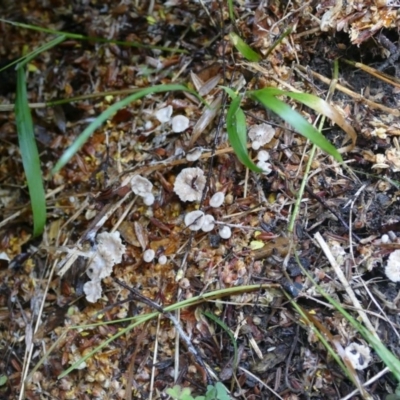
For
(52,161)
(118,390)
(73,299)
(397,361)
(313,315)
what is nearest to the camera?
(397,361)

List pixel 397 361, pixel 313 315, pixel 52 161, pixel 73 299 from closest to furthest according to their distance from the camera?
1. pixel 397 361
2. pixel 313 315
3. pixel 73 299
4. pixel 52 161

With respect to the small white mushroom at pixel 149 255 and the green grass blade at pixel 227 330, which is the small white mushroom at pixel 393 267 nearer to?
the green grass blade at pixel 227 330

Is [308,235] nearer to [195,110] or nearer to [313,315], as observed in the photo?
[313,315]

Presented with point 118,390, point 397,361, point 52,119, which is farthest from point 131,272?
point 397,361

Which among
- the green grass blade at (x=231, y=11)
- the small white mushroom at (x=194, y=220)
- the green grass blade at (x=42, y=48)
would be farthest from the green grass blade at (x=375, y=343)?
the green grass blade at (x=42, y=48)

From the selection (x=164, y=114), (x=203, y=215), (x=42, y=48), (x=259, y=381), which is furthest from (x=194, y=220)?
(x=42, y=48)

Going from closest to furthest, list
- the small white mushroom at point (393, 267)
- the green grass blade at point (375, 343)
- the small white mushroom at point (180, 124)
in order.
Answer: the green grass blade at point (375, 343) → the small white mushroom at point (393, 267) → the small white mushroom at point (180, 124)
